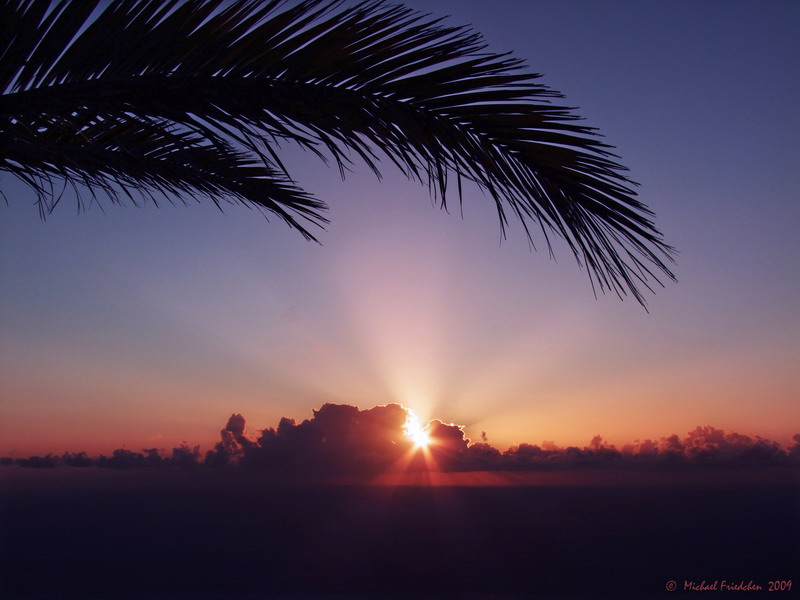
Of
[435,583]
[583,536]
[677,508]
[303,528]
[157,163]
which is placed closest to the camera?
[157,163]

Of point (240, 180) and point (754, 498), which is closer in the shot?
point (240, 180)

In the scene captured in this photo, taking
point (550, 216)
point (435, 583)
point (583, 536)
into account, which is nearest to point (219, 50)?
point (550, 216)

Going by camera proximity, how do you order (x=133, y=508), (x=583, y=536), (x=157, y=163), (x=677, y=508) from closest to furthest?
Result: (x=157, y=163)
(x=583, y=536)
(x=677, y=508)
(x=133, y=508)

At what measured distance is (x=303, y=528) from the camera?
15888 centimetres

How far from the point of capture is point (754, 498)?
179m

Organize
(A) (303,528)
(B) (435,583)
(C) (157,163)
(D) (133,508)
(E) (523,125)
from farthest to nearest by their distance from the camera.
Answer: (D) (133,508)
(A) (303,528)
(B) (435,583)
(C) (157,163)
(E) (523,125)

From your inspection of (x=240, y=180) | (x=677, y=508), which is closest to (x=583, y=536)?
(x=677, y=508)

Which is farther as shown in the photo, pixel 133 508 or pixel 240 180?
pixel 133 508

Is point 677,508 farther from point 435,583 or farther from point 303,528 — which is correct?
point 303,528

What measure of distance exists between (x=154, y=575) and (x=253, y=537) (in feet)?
142

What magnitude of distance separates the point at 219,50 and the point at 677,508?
20129 cm

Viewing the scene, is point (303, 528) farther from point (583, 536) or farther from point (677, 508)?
point (677, 508)

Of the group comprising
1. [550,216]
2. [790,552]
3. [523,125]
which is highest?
[523,125]

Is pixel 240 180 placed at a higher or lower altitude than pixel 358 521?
higher
